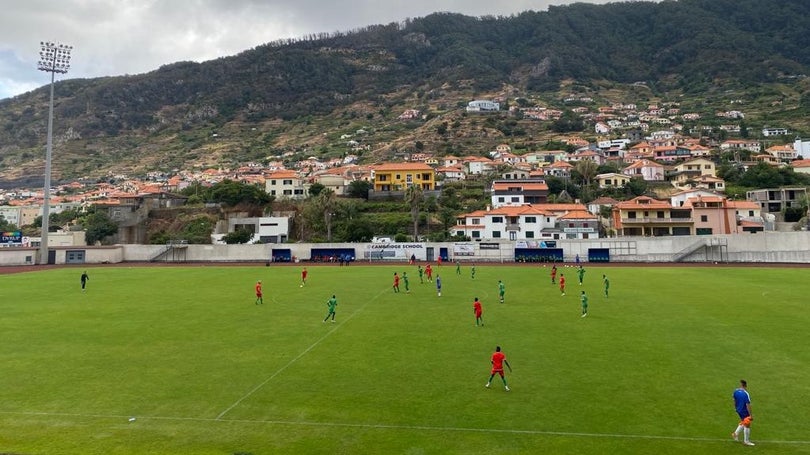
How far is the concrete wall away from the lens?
167 ft

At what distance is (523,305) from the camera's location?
1021 inches

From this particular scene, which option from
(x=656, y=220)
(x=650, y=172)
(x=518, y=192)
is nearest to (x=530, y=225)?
(x=518, y=192)

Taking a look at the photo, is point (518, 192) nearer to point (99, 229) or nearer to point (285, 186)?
point (285, 186)

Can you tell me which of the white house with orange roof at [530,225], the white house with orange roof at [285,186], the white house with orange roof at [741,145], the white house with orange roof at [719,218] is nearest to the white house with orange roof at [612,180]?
the white house with orange roof at [719,218]

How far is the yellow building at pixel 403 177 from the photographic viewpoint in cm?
9388

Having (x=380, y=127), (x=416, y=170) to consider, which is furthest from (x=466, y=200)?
(x=380, y=127)

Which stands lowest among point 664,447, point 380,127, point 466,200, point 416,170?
point 664,447

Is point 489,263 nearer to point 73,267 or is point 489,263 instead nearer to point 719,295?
point 719,295

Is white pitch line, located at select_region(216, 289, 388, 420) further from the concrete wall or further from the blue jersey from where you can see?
the concrete wall

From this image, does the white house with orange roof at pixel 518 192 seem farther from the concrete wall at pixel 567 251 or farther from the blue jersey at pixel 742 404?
the blue jersey at pixel 742 404

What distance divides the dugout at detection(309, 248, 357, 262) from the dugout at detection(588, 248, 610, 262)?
28.5 m

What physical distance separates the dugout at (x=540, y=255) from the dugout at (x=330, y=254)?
2071 centimetres

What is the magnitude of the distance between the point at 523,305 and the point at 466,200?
199ft

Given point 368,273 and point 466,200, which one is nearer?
point 368,273
